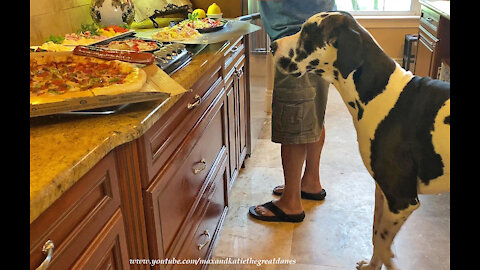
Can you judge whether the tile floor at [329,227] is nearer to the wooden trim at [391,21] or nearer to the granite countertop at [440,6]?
the granite countertop at [440,6]

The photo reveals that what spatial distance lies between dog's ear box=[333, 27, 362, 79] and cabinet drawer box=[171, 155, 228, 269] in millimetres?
A: 769

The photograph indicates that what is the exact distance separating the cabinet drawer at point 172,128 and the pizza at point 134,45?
0.76ft

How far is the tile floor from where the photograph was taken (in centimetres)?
194

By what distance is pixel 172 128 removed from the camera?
1291mm

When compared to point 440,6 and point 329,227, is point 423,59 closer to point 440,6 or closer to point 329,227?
point 440,6

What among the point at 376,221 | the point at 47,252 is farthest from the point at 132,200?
the point at 376,221

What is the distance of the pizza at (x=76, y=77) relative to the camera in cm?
100

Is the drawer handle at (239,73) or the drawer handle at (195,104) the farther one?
the drawer handle at (239,73)

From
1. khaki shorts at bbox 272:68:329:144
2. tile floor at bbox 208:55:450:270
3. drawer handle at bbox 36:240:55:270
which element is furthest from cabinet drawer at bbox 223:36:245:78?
drawer handle at bbox 36:240:55:270

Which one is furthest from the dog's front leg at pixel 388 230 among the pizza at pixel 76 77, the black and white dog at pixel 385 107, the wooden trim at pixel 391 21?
the wooden trim at pixel 391 21

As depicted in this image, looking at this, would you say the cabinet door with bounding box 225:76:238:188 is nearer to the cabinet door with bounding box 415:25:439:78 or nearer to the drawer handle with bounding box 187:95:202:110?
the drawer handle with bounding box 187:95:202:110

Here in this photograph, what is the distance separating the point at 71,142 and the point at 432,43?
3.18 meters
